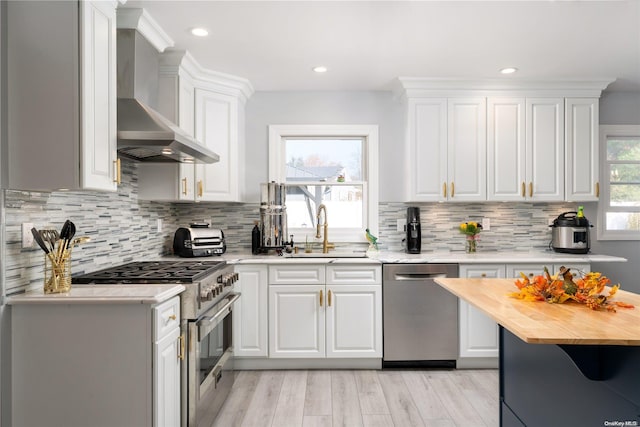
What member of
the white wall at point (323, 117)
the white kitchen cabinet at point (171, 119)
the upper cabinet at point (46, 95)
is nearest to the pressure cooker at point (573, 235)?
the white wall at point (323, 117)

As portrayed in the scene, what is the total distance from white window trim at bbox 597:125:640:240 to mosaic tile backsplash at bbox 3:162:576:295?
32cm

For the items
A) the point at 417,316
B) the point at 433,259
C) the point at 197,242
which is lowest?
the point at 417,316

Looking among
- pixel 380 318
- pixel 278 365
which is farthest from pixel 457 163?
pixel 278 365

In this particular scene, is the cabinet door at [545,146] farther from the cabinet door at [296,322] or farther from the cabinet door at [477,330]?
the cabinet door at [296,322]

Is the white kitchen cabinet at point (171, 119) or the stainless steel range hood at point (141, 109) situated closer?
the stainless steel range hood at point (141, 109)

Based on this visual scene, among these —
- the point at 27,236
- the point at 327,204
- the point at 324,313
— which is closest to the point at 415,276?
the point at 324,313

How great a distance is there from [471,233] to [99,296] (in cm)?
308

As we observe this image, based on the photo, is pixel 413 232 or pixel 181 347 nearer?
pixel 181 347

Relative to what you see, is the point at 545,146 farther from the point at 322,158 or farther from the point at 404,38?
the point at 322,158

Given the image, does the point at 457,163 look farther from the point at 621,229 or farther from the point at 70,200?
the point at 70,200

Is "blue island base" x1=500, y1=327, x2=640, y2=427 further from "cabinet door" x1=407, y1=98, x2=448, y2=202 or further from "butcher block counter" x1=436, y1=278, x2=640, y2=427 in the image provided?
"cabinet door" x1=407, y1=98, x2=448, y2=202

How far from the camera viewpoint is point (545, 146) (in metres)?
3.68

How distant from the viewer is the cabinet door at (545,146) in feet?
12.1

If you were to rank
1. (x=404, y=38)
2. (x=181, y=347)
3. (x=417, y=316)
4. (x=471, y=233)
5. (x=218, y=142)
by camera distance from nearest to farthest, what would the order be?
(x=181, y=347) < (x=404, y=38) < (x=417, y=316) < (x=218, y=142) < (x=471, y=233)
